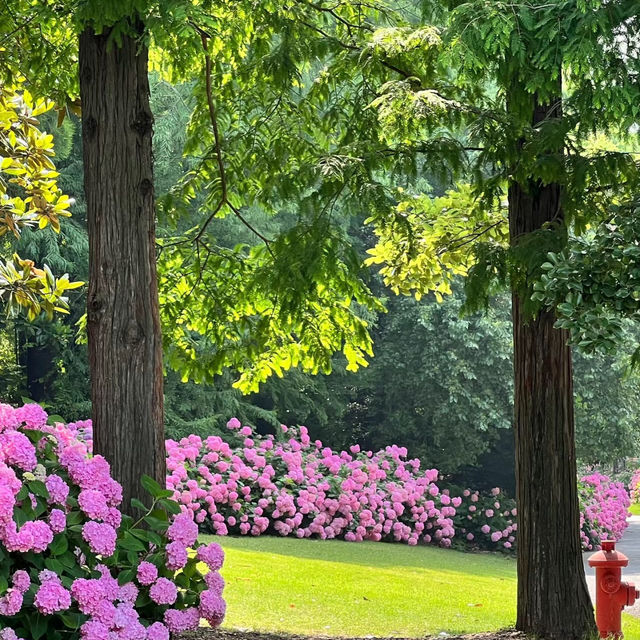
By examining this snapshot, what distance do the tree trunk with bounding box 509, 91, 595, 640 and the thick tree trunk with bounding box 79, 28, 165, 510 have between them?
2239mm

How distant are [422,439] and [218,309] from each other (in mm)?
12443

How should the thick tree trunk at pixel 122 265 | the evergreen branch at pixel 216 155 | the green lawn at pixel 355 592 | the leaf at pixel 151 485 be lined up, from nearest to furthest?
the leaf at pixel 151 485
the thick tree trunk at pixel 122 265
the evergreen branch at pixel 216 155
the green lawn at pixel 355 592

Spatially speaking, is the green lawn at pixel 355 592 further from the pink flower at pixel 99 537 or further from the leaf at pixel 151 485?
the pink flower at pixel 99 537

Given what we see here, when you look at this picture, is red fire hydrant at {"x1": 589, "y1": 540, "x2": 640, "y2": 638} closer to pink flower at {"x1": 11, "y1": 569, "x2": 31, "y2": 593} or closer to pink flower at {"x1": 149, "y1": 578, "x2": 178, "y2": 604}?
pink flower at {"x1": 149, "y1": 578, "x2": 178, "y2": 604}

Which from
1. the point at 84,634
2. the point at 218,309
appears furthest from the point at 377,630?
the point at 84,634

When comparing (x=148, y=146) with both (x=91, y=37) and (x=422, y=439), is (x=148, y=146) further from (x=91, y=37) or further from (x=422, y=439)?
(x=422, y=439)

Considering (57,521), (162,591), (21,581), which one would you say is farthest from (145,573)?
(21,581)

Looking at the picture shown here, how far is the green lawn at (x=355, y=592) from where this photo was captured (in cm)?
712

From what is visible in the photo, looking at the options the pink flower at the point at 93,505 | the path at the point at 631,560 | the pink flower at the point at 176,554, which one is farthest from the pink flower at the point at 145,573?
the path at the point at 631,560

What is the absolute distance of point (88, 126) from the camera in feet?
16.6

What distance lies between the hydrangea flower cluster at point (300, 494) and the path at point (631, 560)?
8.03 feet

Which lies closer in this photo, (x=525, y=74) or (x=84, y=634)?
(x=84, y=634)

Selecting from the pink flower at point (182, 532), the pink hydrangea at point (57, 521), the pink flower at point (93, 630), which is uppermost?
the pink hydrangea at point (57, 521)

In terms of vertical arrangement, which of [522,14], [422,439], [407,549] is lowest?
[407,549]
